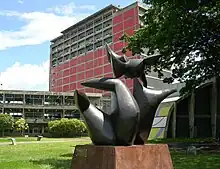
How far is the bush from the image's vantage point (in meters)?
44.4

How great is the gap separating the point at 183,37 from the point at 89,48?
5649 centimetres

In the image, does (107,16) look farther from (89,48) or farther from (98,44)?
(89,48)

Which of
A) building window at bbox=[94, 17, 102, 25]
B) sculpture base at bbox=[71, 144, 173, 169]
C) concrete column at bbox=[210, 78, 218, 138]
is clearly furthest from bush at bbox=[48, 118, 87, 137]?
sculpture base at bbox=[71, 144, 173, 169]

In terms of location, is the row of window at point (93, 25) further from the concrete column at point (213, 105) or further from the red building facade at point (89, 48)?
the concrete column at point (213, 105)

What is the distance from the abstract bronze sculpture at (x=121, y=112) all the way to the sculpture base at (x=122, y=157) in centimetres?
33

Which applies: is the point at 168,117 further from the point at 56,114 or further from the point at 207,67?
the point at 56,114

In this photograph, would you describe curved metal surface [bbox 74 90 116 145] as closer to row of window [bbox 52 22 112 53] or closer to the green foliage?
the green foliage

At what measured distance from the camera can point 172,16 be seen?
1438cm

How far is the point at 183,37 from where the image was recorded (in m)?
16.5

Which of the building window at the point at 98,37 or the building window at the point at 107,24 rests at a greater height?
the building window at the point at 107,24

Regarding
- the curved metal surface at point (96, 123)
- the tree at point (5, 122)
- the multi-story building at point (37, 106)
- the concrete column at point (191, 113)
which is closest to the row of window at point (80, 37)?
the multi-story building at point (37, 106)

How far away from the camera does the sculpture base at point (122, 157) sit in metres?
6.03

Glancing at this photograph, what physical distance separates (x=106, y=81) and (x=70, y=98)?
54308 mm

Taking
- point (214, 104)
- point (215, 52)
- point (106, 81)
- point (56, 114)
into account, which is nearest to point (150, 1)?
point (215, 52)
